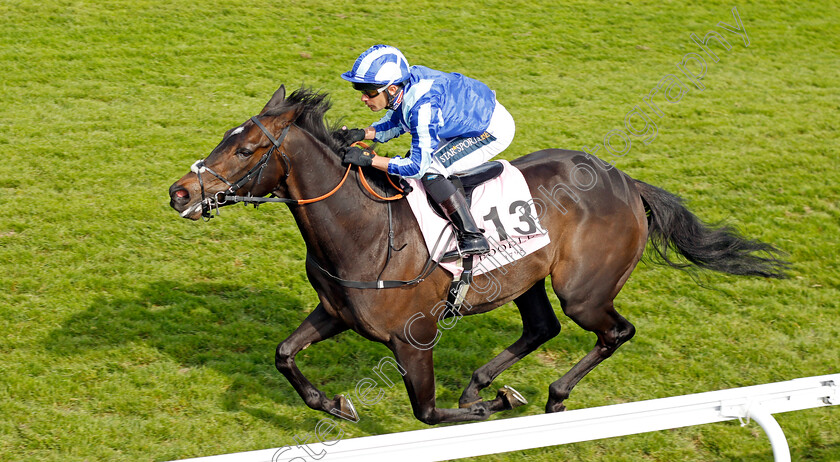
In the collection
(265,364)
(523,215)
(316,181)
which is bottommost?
(265,364)

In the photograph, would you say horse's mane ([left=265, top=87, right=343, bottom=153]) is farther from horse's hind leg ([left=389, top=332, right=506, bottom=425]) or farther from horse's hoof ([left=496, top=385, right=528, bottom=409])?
horse's hoof ([left=496, top=385, right=528, bottom=409])

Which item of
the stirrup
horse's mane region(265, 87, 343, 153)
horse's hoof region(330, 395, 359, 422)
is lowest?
horse's hoof region(330, 395, 359, 422)

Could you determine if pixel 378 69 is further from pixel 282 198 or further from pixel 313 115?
pixel 282 198

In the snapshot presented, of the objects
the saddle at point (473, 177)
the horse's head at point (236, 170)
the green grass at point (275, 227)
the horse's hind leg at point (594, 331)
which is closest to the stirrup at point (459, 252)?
the saddle at point (473, 177)

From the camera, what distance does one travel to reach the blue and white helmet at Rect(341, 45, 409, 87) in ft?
12.5

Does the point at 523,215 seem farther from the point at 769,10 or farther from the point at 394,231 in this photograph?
the point at 769,10

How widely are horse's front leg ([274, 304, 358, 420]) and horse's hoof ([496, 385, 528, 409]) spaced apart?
95cm

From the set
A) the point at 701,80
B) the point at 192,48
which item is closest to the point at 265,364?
the point at 192,48

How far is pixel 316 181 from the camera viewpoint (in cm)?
388

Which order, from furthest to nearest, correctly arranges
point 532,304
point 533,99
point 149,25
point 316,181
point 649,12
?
point 649,12
point 149,25
point 533,99
point 532,304
point 316,181

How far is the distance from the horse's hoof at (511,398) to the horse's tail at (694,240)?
1.40m

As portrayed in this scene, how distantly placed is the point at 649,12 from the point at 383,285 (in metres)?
12.0

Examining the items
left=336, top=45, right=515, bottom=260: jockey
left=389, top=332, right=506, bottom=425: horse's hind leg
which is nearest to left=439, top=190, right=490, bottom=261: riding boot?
left=336, top=45, right=515, bottom=260: jockey

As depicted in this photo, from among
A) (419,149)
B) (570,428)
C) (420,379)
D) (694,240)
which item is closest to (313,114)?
(419,149)
